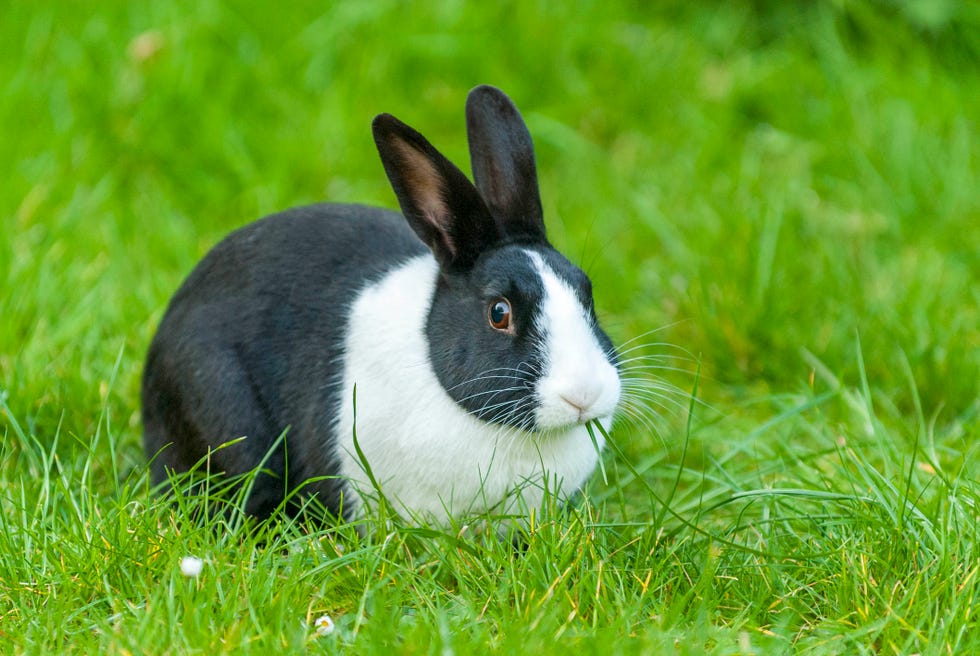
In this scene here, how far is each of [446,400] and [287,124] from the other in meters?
3.03

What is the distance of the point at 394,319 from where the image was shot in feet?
12.7

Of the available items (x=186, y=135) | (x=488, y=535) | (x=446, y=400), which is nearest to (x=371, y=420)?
(x=446, y=400)

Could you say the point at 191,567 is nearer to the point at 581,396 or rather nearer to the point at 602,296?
the point at 581,396

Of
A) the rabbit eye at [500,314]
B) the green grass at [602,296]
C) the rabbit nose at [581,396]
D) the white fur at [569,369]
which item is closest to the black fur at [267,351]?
the green grass at [602,296]

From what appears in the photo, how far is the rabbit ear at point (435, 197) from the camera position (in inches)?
142

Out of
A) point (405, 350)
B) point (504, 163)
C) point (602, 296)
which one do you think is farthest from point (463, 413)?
point (602, 296)

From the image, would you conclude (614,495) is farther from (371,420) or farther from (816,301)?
(816,301)

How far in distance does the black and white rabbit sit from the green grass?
0.64 feet

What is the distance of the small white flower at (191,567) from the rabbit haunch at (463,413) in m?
0.54

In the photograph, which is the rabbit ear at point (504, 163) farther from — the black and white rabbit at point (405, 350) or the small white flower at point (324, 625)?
the small white flower at point (324, 625)

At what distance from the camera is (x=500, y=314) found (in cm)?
360

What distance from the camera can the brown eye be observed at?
3.59 m

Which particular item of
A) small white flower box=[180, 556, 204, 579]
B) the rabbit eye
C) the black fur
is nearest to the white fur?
the rabbit eye

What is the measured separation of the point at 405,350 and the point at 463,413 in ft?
0.97
